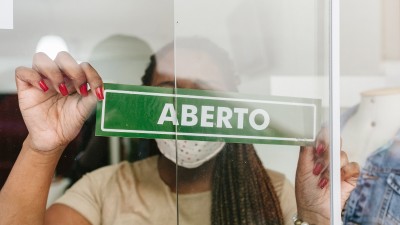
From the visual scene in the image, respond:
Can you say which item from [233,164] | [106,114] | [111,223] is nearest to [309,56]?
[233,164]

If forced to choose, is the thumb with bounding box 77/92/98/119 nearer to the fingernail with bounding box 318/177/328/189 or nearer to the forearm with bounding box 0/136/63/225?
the forearm with bounding box 0/136/63/225

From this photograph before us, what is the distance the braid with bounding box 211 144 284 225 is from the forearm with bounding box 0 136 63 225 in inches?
27.7

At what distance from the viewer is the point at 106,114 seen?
2260 mm

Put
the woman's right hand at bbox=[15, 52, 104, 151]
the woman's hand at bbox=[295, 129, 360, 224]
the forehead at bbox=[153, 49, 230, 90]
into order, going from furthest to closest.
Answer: the woman's hand at bbox=[295, 129, 360, 224] → the forehead at bbox=[153, 49, 230, 90] → the woman's right hand at bbox=[15, 52, 104, 151]

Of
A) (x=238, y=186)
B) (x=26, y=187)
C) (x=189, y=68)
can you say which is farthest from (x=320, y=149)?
(x=26, y=187)

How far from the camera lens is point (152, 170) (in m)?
2.31

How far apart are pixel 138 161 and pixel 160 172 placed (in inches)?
4.3

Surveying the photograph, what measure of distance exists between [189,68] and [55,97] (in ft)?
1.84

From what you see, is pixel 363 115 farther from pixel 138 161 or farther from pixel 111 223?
pixel 111 223

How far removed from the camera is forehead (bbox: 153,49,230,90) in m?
2.33

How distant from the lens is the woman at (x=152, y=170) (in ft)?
7.22

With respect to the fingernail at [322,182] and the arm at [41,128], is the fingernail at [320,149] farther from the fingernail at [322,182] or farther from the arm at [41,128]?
the arm at [41,128]

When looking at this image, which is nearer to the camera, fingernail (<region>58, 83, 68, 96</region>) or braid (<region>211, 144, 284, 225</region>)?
fingernail (<region>58, 83, 68, 96</region>)

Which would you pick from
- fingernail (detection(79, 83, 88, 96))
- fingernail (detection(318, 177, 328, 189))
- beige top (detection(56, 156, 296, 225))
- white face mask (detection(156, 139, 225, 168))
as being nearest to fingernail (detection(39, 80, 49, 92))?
fingernail (detection(79, 83, 88, 96))
